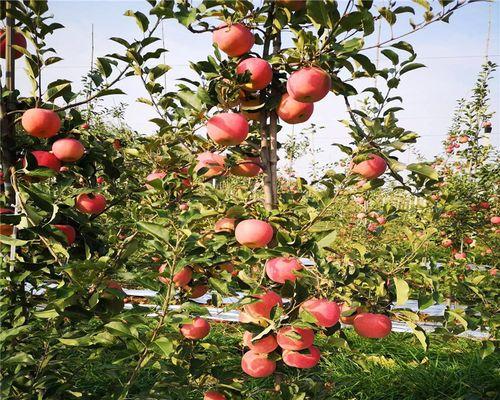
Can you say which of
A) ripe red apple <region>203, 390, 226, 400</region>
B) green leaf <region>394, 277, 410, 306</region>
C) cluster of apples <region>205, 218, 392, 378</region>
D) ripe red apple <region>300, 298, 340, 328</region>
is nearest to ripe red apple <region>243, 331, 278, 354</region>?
cluster of apples <region>205, 218, 392, 378</region>

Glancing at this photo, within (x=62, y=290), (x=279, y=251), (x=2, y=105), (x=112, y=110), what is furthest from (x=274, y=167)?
(x=112, y=110)

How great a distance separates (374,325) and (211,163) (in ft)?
2.26

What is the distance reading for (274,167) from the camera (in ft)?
4.37

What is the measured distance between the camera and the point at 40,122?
50.1 inches

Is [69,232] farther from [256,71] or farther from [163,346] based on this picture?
[256,71]

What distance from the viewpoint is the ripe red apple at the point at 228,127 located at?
3.89 feet

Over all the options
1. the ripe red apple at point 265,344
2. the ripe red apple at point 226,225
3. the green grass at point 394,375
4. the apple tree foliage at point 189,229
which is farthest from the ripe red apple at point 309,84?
the green grass at point 394,375

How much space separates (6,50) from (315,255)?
114 cm

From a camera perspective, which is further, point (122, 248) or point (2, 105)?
point (2, 105)

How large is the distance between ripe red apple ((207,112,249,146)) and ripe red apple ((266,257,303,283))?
0.37 metres

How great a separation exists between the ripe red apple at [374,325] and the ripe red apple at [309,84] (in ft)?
2.11

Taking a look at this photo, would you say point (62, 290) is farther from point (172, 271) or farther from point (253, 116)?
point (253, 116)

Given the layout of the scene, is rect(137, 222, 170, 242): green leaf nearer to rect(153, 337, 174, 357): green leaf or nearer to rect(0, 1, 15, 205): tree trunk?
rect(153, 337, 174, 357): green leaf

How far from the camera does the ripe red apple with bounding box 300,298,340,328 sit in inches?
Result: 43.0
